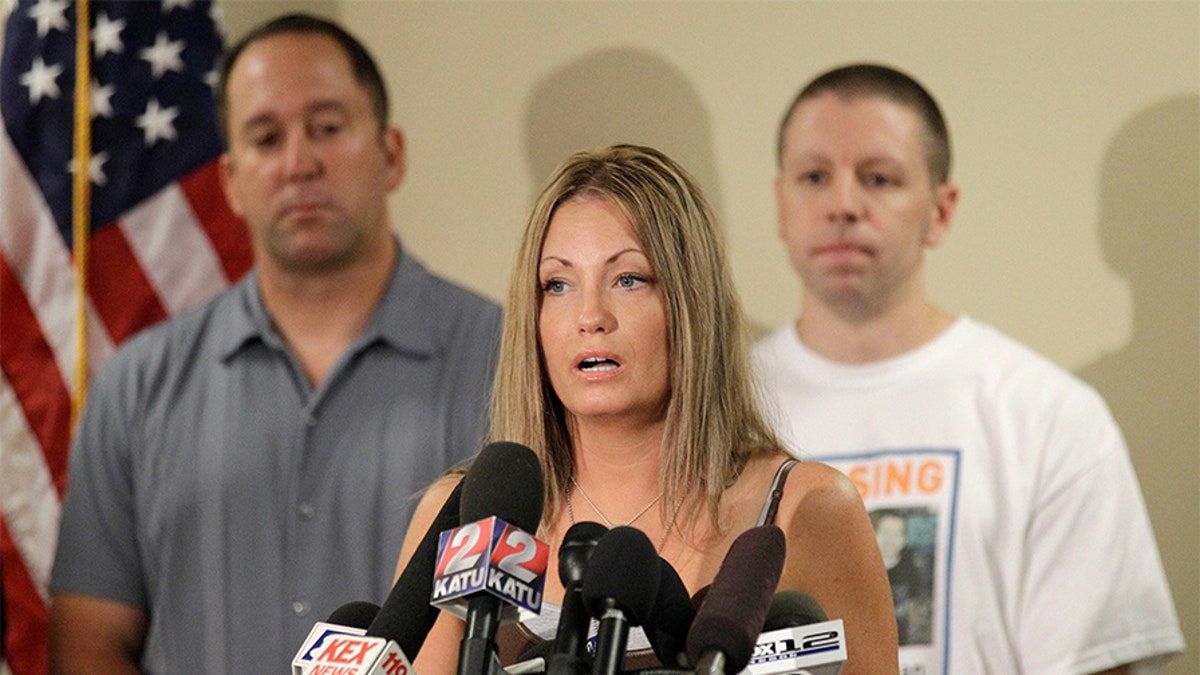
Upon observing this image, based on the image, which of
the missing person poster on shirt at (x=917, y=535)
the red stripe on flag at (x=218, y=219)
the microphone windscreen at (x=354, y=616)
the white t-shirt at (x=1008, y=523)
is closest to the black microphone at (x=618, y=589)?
the microphone windscreen at (x=354, y=616)

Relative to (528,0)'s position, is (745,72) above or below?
below

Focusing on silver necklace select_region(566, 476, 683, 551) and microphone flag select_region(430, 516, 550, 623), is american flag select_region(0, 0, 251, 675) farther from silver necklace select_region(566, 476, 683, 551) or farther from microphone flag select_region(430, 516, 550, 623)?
microphone flag select_region(430, 516, 550, 623)

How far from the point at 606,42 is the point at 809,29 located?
554mm

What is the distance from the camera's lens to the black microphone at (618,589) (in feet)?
3.58

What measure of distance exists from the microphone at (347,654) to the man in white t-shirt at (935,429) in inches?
66.8

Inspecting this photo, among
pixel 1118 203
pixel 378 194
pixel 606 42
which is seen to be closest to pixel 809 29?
pixel 606 42

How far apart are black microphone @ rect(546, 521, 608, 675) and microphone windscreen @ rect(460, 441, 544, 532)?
0.12 feet

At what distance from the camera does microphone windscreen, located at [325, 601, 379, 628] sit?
1338 mm

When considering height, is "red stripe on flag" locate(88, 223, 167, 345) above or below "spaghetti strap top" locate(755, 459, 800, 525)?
above

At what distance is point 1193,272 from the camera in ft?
12.0

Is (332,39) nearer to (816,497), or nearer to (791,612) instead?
(816,497)

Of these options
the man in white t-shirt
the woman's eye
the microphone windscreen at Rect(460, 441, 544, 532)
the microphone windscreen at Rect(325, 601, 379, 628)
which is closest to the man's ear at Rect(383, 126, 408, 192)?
the man in white t-shirt

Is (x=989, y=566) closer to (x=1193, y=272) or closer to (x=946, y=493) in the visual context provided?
(x=946, y=493)

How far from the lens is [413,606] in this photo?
1227mm
